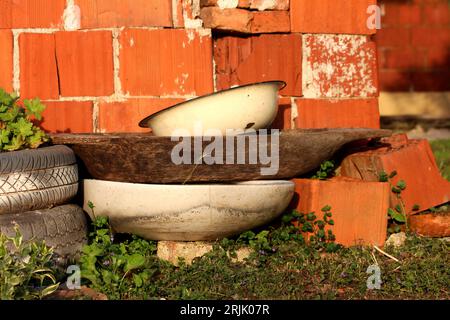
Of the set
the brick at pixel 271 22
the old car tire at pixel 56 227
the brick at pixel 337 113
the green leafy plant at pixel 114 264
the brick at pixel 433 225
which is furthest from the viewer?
the brick at pixel 337 113

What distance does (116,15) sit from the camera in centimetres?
455

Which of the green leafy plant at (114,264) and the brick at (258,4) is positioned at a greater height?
the brick at (258,4)

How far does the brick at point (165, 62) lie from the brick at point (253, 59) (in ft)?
0.39

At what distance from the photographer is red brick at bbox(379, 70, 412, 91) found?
8797 millimetres

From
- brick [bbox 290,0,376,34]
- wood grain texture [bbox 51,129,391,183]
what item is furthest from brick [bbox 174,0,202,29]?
wood grain texture [bbox 51,129,391,183]

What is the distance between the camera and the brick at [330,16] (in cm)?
484

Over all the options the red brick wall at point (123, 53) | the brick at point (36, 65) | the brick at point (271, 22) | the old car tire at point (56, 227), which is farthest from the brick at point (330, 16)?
the old car tire at point (56, 227)

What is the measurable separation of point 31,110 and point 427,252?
80.6 inches

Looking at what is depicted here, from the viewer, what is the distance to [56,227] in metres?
3.84

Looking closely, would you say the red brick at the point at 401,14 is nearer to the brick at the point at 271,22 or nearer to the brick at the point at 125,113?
the brick at the point at 271,22

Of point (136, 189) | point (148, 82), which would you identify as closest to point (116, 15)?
point (148, 82)

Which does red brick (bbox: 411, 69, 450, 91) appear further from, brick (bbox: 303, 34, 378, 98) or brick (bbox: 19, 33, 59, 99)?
brick (bbox: 19, 33, 59, 99)

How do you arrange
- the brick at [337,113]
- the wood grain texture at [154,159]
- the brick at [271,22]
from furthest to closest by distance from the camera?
the brick at [337,113] → the brick at [271,22] → the wood grain texture at [154,159]

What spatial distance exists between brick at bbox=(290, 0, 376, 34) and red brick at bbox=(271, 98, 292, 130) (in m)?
0.41
